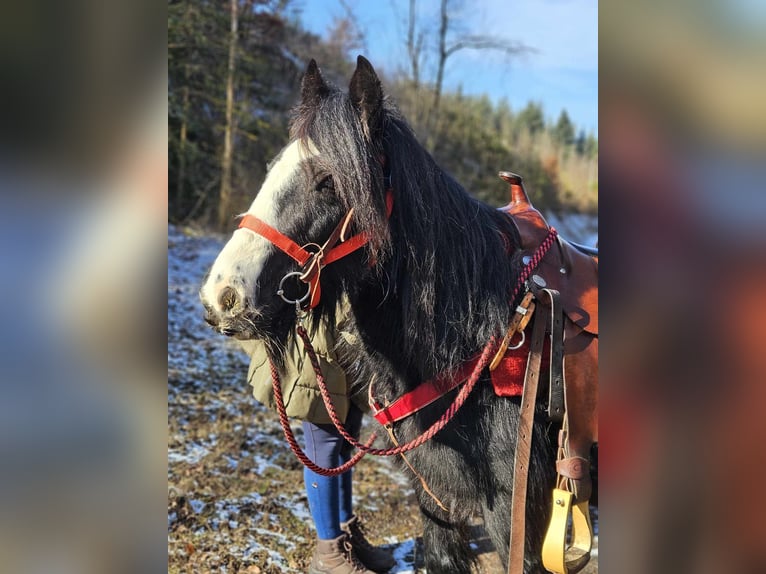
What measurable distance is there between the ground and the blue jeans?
38cm

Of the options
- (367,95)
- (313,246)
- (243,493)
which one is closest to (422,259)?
(313,246)

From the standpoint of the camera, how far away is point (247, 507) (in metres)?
3.52

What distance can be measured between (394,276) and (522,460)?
75cm

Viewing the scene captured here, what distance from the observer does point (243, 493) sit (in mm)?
3695

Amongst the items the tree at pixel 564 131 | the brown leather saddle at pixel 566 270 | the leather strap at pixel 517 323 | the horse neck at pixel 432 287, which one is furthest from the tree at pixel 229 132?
the tree at pixel 564 131

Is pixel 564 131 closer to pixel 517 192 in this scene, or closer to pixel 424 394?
pixel 517 192

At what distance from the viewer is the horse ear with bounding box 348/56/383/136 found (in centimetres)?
156

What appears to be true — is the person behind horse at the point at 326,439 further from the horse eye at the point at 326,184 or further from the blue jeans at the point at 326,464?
the horse eye at the point at 326,184

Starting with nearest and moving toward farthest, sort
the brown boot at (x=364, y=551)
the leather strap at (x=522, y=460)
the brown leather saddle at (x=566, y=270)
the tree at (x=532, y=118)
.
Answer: the leather strap at (x=522, y=460), the brown leather saddle at (x=566, y=270), the brown boot at (x=364, y=551), the tree at (x=532, y=118)

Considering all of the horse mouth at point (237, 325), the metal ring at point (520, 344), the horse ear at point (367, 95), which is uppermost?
the horse ear at point (367, 95)

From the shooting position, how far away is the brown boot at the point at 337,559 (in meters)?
2.76
